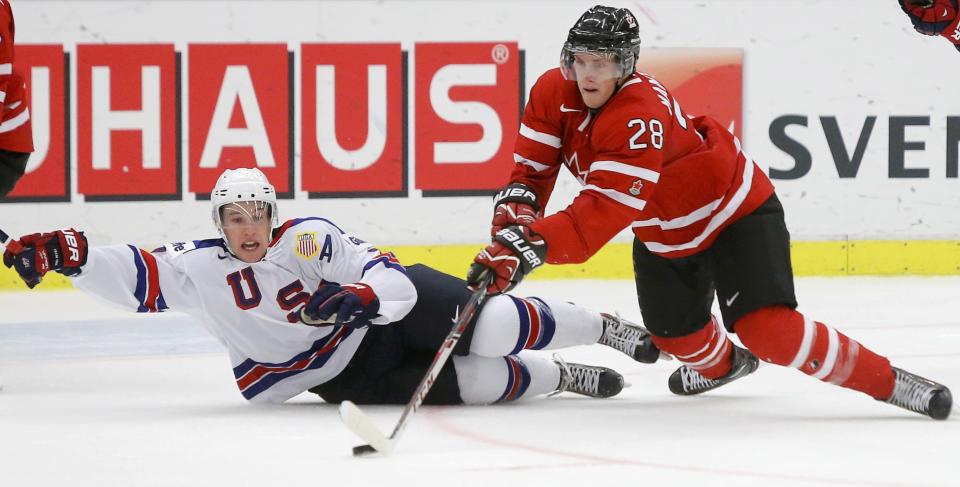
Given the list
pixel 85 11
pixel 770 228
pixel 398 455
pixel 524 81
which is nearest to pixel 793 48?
pixel 524 81

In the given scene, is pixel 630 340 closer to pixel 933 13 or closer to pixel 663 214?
pixel 663 214

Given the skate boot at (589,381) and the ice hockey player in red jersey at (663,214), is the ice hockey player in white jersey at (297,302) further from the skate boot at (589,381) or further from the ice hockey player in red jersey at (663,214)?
the ice hockey player in red jersey at (663,214)

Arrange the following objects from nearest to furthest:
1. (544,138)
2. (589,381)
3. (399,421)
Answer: (399,421) → (544,138) → (589,381)

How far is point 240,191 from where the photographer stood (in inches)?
118

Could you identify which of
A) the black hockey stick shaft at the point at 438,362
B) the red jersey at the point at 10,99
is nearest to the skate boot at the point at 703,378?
the black hockey stick shaft at the point at 438,362

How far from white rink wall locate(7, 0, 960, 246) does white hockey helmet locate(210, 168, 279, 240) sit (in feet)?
10.6

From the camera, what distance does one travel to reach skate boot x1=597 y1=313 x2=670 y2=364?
11.2 feet

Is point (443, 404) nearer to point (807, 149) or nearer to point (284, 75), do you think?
point (284, 75)

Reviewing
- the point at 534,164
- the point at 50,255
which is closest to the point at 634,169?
the point at 534,164

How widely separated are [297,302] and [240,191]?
290 millimetres

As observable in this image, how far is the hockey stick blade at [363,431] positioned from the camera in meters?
2.46

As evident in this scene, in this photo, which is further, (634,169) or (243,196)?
(243,196)

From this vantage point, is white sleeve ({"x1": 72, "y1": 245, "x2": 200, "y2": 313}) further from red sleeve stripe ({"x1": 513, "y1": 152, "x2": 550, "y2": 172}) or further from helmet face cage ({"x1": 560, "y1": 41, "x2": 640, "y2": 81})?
helmet face cage ({"x1": 560, "y1": 41, "x2": 640, "y2": 81})

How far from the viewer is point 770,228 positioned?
3053 mm
